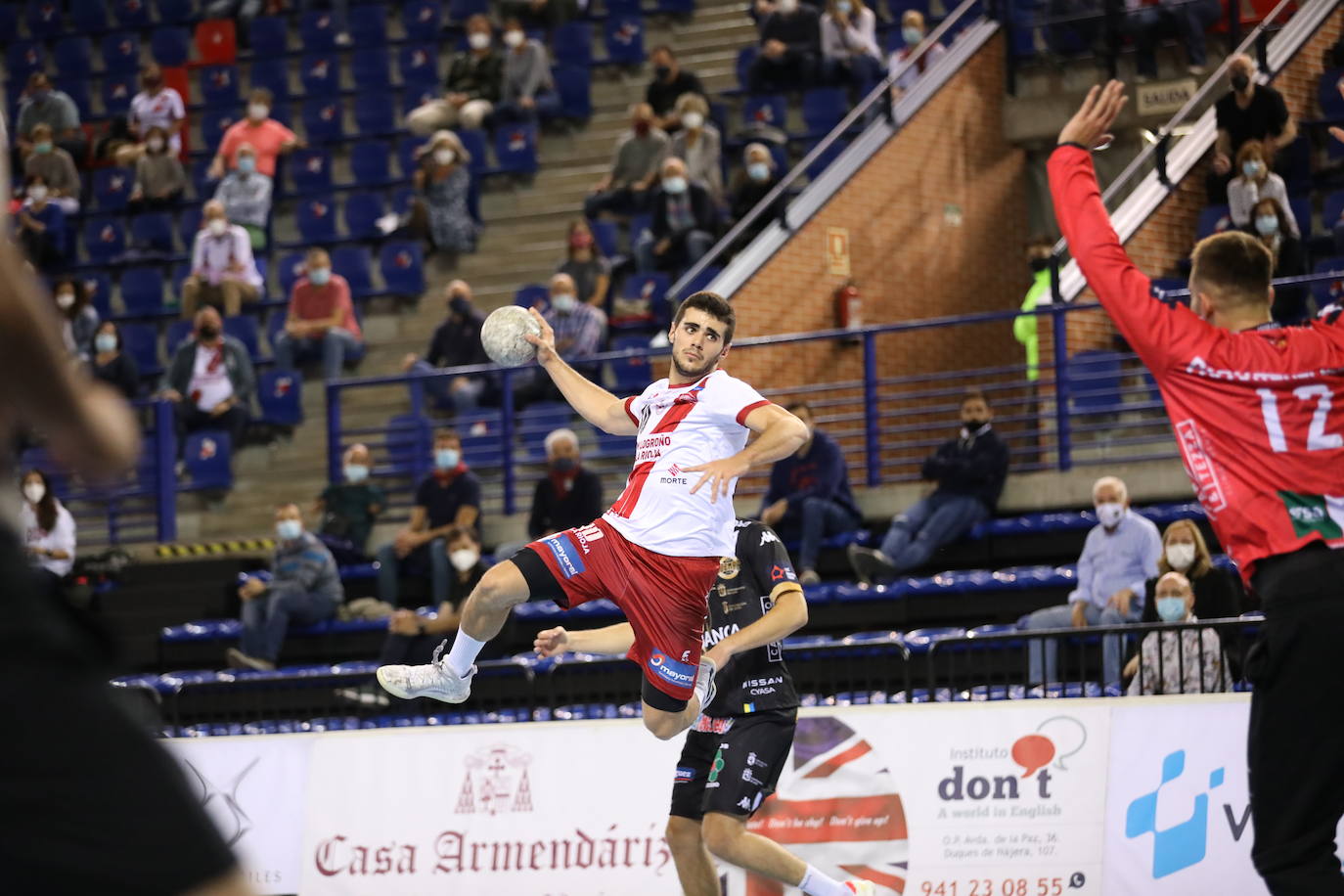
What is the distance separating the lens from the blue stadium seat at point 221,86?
25766mm

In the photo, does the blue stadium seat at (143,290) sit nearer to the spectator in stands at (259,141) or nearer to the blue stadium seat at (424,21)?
the spectator in stands at (259,141)

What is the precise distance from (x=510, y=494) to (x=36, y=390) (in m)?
15.2

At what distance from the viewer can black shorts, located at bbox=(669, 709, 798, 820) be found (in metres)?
8.73

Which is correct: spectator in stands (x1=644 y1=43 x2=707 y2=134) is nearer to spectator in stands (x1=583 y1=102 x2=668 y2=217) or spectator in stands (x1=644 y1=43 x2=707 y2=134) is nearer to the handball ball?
spectator in stands (x1=583 y1=102 x2=668 y2=217)

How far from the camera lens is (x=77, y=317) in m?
21.3

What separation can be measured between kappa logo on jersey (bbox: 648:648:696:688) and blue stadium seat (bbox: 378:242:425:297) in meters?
14.1

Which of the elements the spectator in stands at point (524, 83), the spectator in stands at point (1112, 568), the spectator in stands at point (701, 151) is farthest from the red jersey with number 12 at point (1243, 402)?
the spectator in stands at point (524, 83)

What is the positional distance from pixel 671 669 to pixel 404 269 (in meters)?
14.2

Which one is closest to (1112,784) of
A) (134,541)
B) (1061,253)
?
(1061,253)

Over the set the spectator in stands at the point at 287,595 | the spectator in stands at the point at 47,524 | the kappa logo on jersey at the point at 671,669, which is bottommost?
the spectator in stands at the point at 287,595

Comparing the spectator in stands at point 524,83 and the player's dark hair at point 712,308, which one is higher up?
the player's dark hair at point 712,308

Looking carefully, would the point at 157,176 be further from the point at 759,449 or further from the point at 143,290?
the point at 759,449

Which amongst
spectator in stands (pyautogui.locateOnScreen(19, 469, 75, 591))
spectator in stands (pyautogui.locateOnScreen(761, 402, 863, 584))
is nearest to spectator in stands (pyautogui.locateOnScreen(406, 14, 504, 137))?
spectator in stands (pyautogui.locateOnScreen(19, 469, 75, 591))

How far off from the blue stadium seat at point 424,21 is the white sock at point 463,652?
18075 mm
